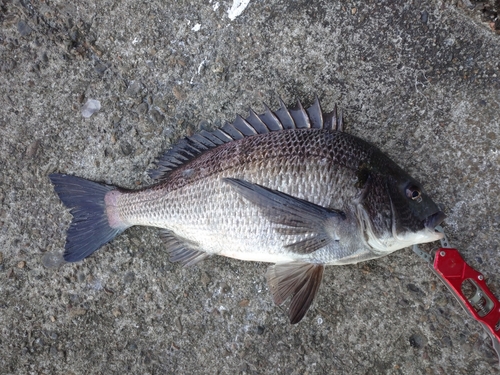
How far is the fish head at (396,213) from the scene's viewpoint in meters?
1.87

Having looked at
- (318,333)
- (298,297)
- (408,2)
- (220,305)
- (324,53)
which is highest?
(408,2)

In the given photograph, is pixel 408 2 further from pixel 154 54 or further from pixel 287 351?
pixel 287 351

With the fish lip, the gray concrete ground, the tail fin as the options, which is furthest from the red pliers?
the tail fin

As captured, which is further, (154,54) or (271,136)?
(154,54)

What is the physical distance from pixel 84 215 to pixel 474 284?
2167 millimetres

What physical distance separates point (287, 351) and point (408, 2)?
209cm

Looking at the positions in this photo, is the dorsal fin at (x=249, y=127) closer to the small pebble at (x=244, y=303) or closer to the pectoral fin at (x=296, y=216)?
the pectoral fin at (x=296, y=216)

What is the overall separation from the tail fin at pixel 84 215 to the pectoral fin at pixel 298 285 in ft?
3.20

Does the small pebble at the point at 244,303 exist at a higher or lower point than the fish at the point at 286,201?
lower

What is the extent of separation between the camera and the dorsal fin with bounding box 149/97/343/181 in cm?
211

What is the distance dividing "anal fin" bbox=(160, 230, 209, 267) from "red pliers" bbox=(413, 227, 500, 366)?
1232 mm

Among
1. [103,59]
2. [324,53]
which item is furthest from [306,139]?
[103,59]

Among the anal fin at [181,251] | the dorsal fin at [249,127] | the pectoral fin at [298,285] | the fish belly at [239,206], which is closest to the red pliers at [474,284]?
the fish belly at [239,206]

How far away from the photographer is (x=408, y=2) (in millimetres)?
2309
